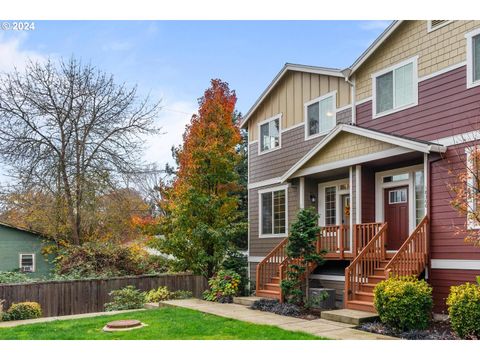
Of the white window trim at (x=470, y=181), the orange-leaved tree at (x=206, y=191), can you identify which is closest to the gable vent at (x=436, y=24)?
the white window trim at (x=470, y=181)

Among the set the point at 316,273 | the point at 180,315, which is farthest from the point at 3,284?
the point at 316,273

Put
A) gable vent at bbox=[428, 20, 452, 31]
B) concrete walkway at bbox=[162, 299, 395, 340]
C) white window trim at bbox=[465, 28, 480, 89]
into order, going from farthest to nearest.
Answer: gable vent at bbox=[428, 20, 452, 31], white window trim at bbox=[465, 28, 480, 89], concrete walkway at bbox=[162, 299, 395, 340]

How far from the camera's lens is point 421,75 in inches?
363

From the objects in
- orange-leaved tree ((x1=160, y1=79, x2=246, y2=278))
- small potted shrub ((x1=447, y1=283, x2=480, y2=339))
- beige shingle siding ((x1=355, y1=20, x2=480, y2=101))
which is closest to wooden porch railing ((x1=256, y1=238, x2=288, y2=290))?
orange-leaved tree ((x1=160, y1=79, x2=246, y2=278))

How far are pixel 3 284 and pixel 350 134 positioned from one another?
26.3 feet

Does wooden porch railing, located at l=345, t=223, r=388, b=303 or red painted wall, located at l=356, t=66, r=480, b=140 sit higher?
red painted wall, located at l=356, t=66, r=480, b=140

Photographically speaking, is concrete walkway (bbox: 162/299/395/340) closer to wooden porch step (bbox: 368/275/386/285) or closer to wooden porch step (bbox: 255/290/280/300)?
wooden porch step (bbox: 255/290/280/300)

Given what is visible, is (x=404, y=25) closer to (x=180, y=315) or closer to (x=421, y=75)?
(x=421, y=75)

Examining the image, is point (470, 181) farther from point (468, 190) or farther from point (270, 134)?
point (270, 134)

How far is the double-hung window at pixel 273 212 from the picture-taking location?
13.0 meters

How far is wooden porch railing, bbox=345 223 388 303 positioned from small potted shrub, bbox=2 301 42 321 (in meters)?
6.25

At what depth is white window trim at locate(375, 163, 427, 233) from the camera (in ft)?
31.7

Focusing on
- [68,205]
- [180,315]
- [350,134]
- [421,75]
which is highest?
[421,75]
